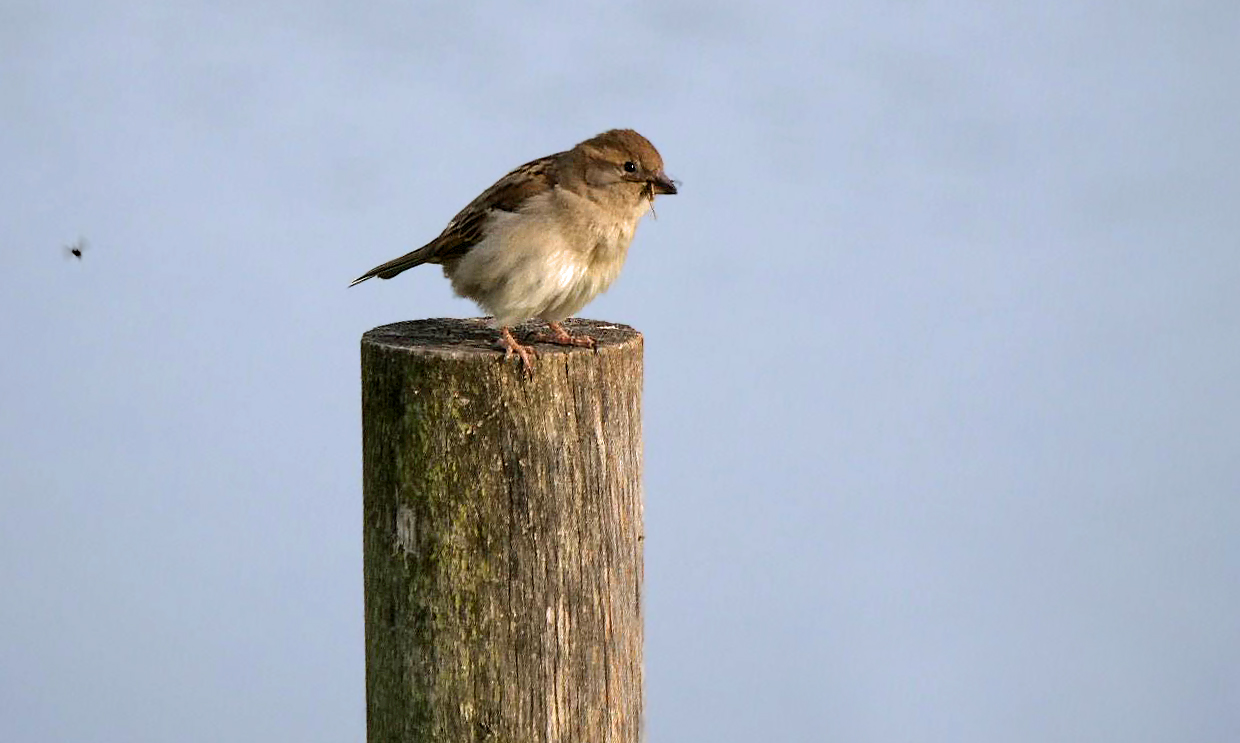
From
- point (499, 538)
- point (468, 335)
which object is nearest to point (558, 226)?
point (468, 335)

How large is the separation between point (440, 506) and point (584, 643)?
0.54 m

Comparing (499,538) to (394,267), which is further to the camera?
(394,267)

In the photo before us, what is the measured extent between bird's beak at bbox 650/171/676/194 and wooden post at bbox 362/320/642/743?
131 cm

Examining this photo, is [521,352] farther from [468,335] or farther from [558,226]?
[558,226]

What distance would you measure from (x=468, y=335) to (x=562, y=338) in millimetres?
305

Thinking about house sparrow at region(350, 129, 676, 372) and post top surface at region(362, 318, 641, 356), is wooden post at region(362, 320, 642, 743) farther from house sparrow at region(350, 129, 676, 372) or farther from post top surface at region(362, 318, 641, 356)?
house sparrow at region(350, 129, 676, 372)

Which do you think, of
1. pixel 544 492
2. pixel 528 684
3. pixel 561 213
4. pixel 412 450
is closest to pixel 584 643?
pixel 528 684

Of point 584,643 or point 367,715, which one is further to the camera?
point 367,715

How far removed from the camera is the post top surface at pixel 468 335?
145 inches

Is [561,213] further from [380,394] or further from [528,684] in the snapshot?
[528,684]

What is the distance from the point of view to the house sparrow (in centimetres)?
464

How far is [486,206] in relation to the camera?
484 cm

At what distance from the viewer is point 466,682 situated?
3545 mm

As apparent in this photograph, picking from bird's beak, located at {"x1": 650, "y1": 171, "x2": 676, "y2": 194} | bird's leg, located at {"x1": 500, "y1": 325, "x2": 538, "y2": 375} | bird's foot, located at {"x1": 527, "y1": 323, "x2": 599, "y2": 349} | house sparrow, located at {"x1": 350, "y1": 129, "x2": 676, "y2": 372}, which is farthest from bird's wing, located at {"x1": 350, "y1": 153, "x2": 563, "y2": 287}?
bird's leg, located at {"x1": 500, "y1": 325, "x2": 538, "y2": 375}
